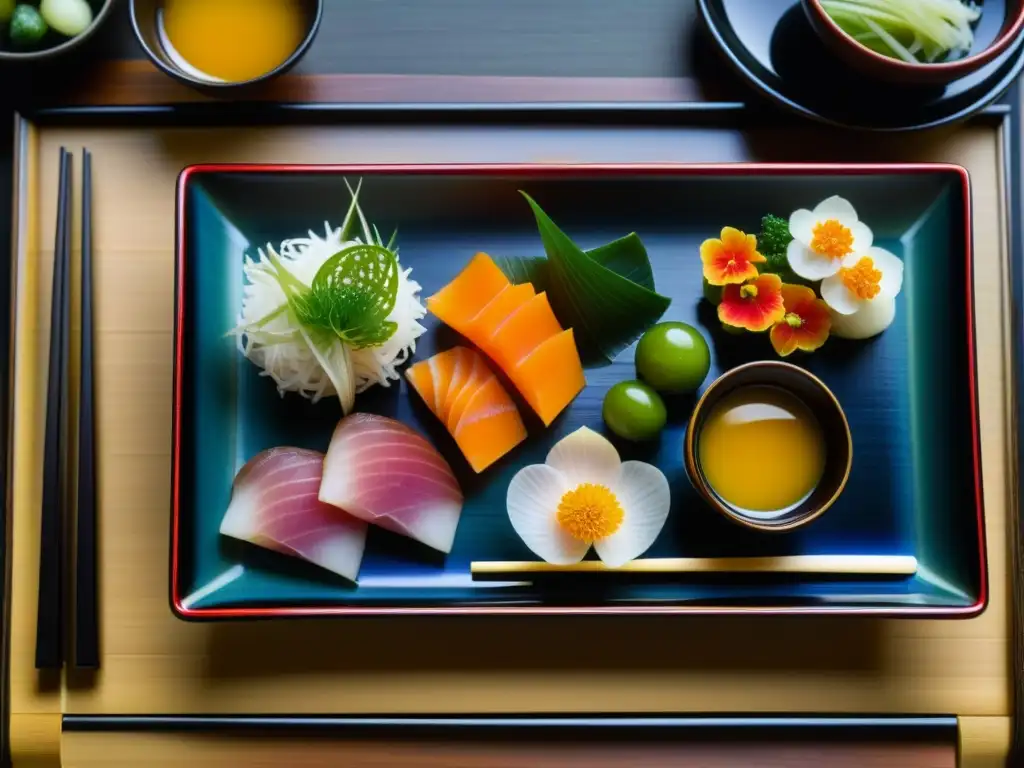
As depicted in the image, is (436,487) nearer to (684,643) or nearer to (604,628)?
(604,628)

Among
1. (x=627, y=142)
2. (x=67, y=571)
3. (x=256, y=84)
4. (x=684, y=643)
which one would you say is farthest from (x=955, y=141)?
(x=67, y=571)

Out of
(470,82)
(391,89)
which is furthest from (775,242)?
(391,89)

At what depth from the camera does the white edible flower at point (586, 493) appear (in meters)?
1.26

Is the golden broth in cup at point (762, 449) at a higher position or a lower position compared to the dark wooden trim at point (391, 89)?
lower

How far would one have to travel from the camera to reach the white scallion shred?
1.31 metres

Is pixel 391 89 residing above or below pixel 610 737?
above

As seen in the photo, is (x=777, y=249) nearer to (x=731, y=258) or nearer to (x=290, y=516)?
(x=731, y=258)

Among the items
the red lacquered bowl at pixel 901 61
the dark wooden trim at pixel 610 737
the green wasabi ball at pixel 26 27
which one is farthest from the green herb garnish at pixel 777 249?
the green wasabi ball at pixel 26 27

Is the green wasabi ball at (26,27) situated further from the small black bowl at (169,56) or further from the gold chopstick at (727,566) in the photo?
the gold chopstick at (727,566)

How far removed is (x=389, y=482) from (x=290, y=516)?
0.17 metres

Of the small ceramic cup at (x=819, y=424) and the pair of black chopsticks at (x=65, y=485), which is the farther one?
the pair of black chopsticks at (x=65, y=485)

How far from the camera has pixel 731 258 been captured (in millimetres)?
1284

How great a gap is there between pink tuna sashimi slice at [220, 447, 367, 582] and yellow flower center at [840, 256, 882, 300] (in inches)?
35.1

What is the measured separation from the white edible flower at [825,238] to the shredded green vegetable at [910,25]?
0.27 metres
